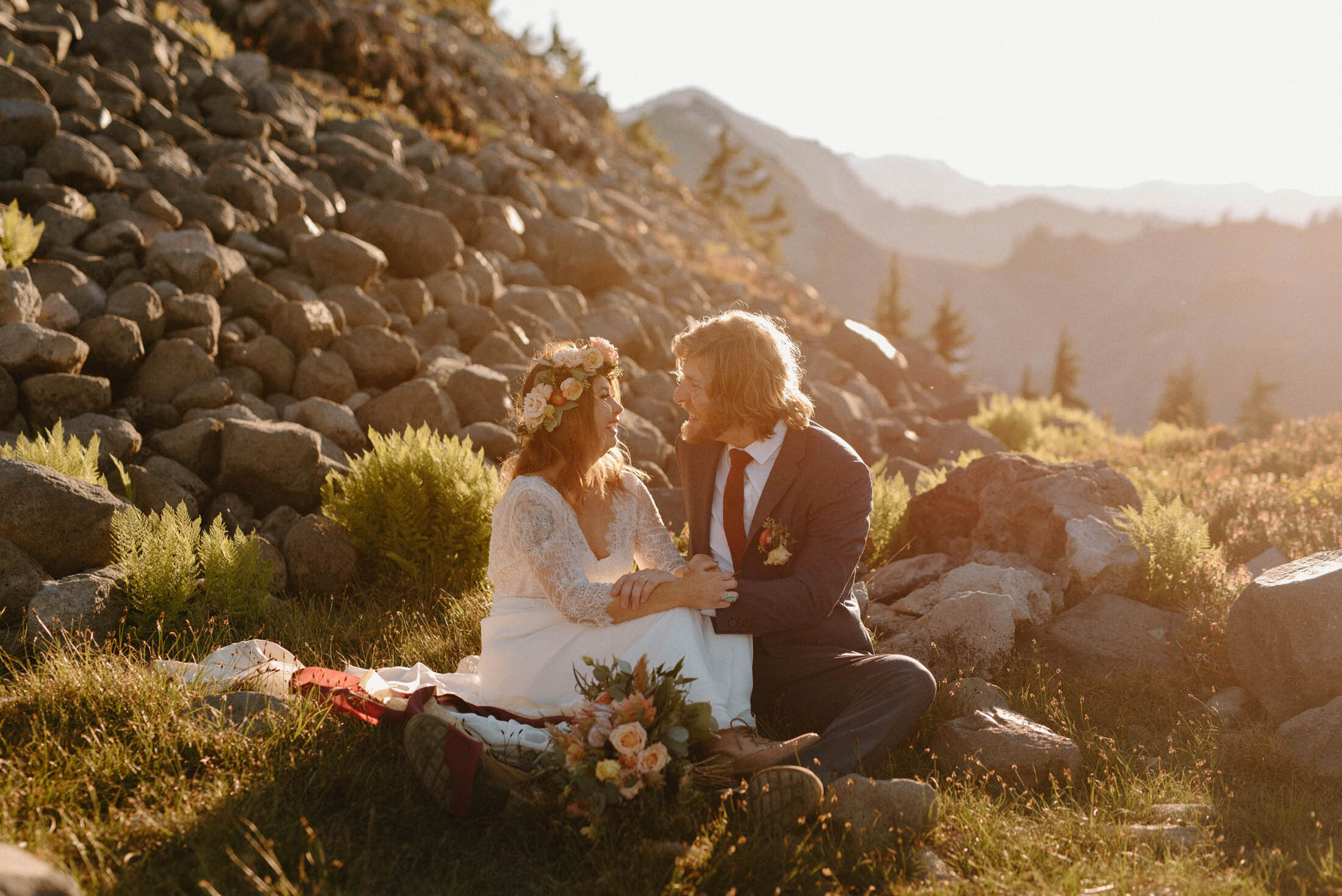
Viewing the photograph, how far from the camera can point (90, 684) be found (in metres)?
3.99

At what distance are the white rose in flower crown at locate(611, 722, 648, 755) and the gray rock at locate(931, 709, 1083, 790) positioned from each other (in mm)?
1620

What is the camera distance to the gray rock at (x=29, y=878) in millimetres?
2191

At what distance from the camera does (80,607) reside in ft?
15.7

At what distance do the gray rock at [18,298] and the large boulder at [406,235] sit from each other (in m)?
4.22

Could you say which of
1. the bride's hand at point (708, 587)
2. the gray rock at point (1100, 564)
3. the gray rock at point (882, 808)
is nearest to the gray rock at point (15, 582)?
the bride's hand at point (708, 587)

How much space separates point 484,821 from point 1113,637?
4438 mm

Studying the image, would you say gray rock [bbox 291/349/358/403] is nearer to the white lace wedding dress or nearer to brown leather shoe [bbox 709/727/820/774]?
the white lace wedding dress

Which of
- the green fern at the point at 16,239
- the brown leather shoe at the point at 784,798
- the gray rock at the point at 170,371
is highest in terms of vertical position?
the green fern at the point at 16,239

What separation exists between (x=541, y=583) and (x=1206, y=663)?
4427 millimetres

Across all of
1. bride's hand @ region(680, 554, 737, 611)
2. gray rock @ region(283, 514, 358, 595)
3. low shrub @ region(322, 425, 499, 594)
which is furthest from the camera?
low shrub @ region(322, 425, 499, 594)

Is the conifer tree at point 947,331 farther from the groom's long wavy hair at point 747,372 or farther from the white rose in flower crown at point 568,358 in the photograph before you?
the white rose in flower crown at point 568,358

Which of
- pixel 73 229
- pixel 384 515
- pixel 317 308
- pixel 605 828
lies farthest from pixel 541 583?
pixel 73 229

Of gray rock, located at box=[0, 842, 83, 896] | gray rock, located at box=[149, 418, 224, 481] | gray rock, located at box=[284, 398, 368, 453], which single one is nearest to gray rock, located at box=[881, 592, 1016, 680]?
gray rock, located at box=[0, 842, 83, 896]

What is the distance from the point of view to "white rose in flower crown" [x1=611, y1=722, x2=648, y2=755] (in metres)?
3.33
